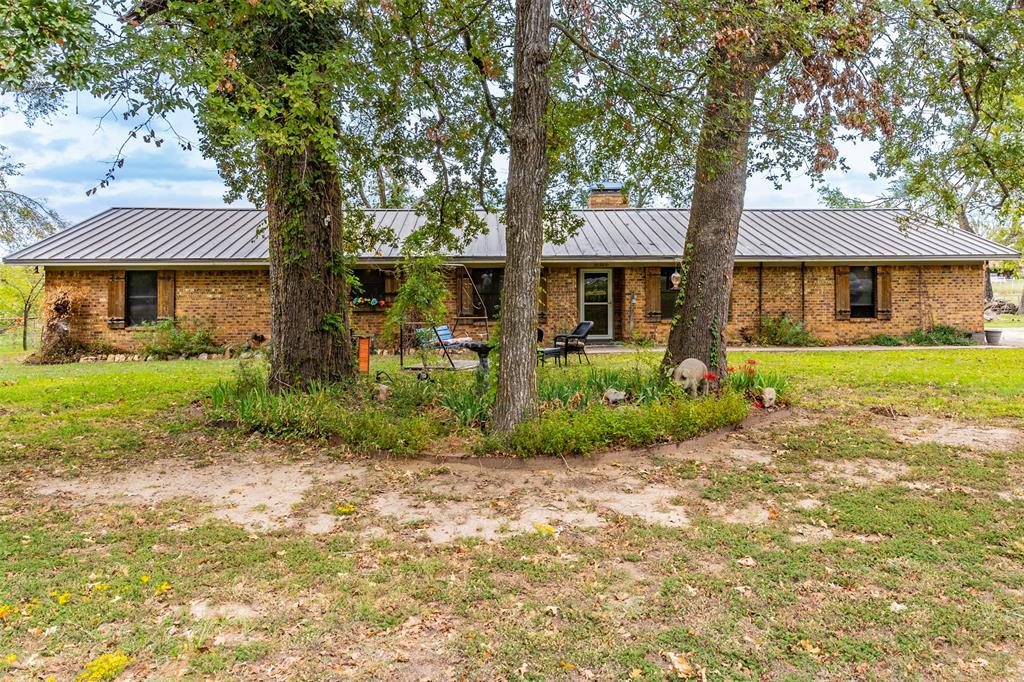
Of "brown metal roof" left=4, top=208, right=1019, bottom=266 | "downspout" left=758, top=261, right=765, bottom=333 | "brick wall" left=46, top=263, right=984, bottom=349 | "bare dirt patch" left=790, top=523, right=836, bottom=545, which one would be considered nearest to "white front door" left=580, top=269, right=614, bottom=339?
"brick wall" left=46, top=263, right=984, bottom=349

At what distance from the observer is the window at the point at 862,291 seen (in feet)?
51.0

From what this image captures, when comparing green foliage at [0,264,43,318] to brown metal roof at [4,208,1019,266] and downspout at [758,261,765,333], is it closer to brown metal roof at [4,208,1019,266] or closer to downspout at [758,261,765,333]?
brown metal roof at [4,208,1019,266]

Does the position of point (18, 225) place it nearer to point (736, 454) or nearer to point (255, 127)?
point (255, 127)

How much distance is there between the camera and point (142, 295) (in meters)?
14.3

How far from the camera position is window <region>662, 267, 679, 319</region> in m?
15.2

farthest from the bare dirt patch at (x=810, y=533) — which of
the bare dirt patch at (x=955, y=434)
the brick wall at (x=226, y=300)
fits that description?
the brick wall at (x=226, y=300)

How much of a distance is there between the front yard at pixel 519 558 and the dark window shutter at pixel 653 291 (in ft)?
29.3

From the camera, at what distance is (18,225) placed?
12633 mm

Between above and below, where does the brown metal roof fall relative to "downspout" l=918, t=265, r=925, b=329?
above

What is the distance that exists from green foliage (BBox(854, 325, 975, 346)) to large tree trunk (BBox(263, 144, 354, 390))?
44.8 feet

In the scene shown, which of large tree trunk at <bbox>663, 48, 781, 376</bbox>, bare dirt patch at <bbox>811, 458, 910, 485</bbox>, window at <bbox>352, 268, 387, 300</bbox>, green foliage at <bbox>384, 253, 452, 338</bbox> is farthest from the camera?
window at <bbox>352, 268, 387, 300</bbox>

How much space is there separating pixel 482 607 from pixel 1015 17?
915 cm

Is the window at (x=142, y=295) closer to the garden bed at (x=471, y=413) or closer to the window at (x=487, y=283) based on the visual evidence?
the window at (x=487, y=283)

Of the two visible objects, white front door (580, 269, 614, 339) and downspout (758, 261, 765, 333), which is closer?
downspout (758, 261, 765, 333)
